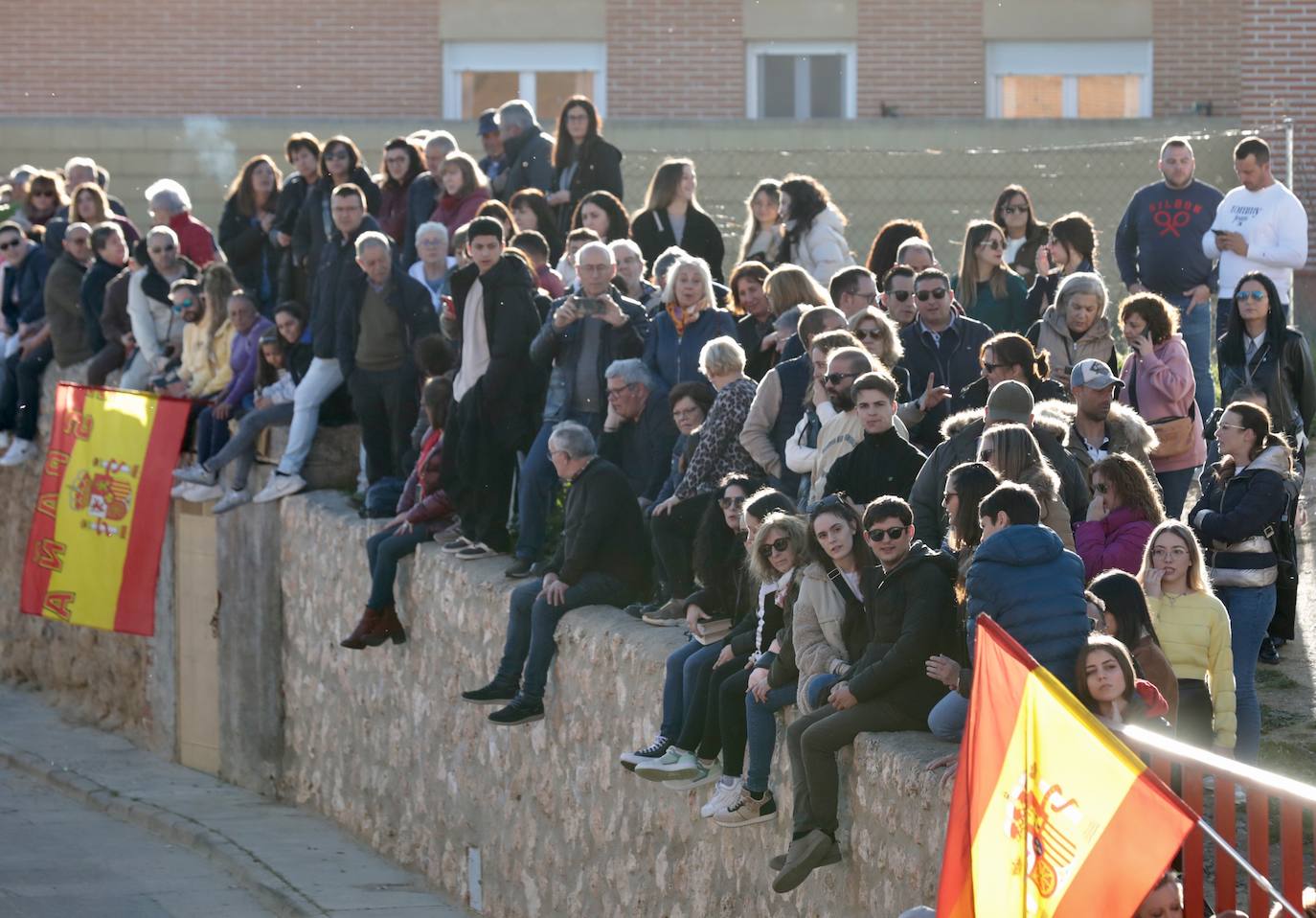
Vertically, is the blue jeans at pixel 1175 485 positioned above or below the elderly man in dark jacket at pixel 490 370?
below

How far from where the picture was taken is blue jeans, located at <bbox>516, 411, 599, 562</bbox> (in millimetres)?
12867

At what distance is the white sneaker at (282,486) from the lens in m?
16.8

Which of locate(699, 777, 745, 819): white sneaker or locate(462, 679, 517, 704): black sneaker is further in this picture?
locate(462, 679, 517, 704): black sneaker

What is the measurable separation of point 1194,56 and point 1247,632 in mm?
17152

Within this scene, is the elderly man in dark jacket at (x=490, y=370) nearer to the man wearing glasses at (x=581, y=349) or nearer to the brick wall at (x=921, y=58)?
the man wearing glasses at (x=581, y=349)

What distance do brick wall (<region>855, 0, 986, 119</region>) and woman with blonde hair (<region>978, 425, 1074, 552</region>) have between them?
17544mm

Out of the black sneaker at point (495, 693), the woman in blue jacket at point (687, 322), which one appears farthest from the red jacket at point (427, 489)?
the woman in blue jacket at point (687, 322)

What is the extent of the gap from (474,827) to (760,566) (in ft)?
18.1

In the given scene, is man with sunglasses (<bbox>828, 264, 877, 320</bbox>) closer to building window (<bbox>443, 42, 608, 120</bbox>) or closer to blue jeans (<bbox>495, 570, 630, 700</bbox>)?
blue jeans (<bbox>495, 570, 630, 700</bbox>)

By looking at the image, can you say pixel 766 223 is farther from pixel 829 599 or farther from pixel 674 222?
pixel 829 599

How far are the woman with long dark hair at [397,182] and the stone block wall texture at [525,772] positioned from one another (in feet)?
6.82

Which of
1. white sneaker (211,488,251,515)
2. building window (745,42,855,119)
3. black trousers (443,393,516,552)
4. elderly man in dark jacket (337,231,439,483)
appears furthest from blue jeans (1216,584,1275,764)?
building window (745,42,855,119)

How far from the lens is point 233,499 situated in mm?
17656

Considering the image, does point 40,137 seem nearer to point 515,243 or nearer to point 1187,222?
point 515,243
